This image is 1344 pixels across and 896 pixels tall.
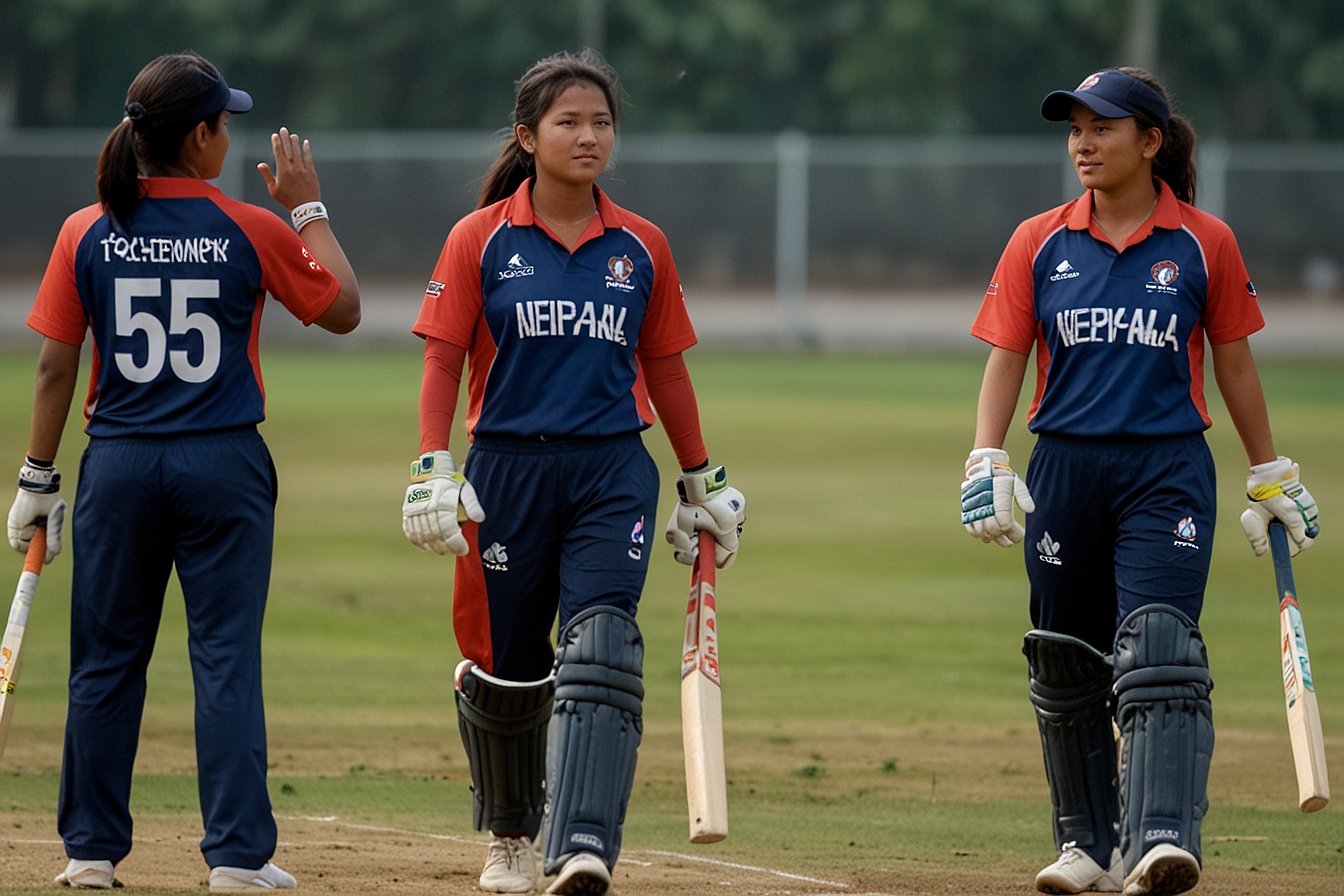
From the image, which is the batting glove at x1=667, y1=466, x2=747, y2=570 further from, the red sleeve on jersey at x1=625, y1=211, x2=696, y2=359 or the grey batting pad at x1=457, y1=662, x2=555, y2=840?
the grey batting pad at x1=457, y1=662, x2=555, y2=840

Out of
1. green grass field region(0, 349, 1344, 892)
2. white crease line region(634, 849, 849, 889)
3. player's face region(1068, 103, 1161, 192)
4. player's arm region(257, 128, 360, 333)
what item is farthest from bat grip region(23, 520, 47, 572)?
player's face region(1068, 103, 1161, 192)

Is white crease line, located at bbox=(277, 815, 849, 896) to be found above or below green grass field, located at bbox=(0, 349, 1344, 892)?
below

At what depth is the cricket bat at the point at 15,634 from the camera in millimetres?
5426

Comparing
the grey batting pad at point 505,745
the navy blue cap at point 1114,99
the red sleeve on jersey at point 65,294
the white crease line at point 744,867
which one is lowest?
the white crease line at point 744,867

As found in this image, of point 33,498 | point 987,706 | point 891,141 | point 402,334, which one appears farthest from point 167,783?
point 891,141

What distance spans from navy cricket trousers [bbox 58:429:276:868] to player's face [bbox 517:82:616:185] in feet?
3.26

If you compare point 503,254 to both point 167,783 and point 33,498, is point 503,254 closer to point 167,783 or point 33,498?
point 33,498

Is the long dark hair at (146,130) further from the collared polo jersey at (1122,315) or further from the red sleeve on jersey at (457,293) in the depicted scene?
the collared polo jersey at (1122,315)

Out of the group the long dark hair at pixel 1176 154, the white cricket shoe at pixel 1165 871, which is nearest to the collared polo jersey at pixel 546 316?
the long dark hair at pixel 1176 154

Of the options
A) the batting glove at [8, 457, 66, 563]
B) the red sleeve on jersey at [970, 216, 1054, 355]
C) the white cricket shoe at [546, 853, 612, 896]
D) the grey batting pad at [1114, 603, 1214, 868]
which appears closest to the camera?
the white cricket shoe at [546, 853, 612, 896]

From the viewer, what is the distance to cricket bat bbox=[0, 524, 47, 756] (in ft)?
17.8

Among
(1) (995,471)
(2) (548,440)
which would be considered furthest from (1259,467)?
(2) (548,440)

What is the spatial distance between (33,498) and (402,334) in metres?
24.3

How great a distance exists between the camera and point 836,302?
31.3 m
